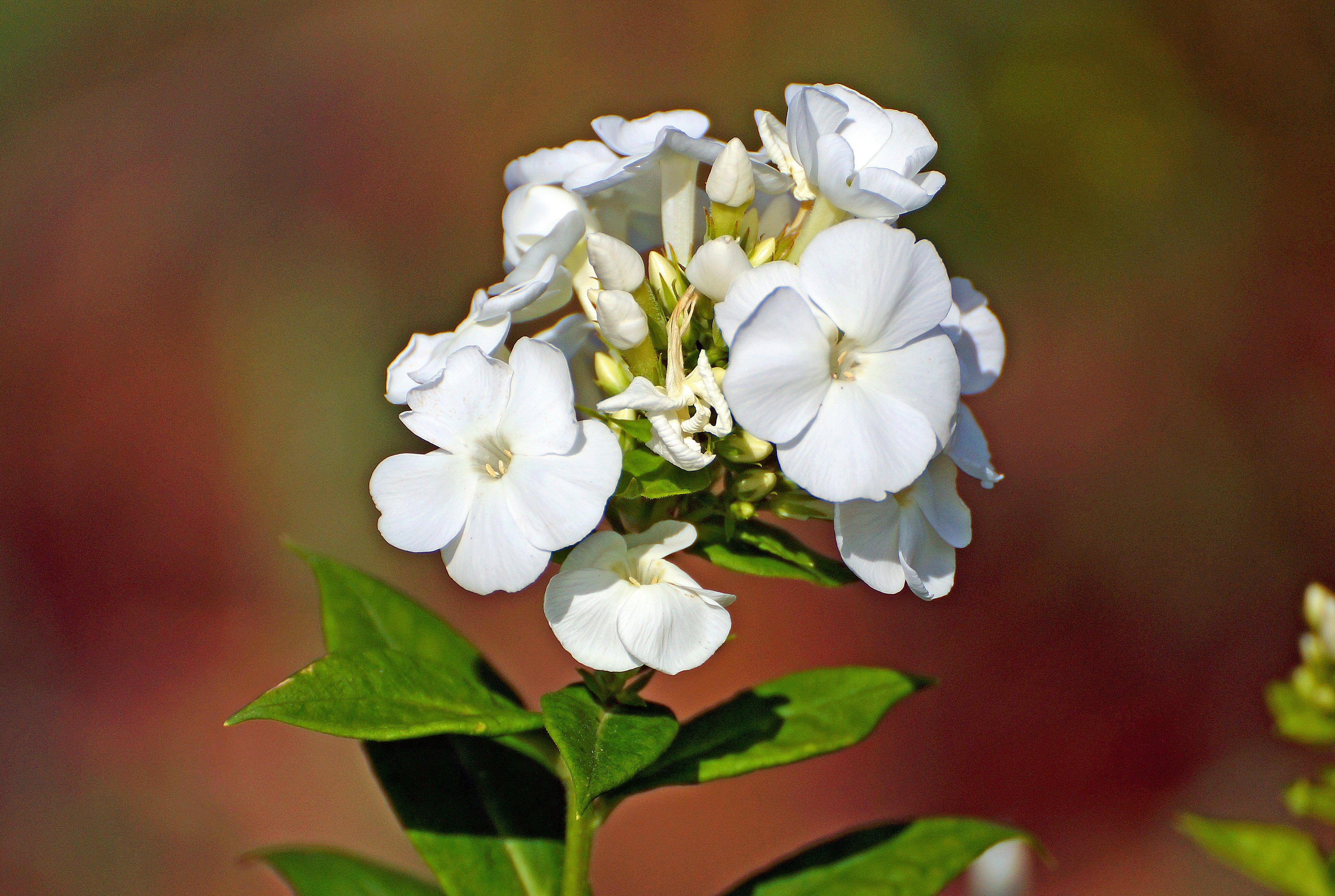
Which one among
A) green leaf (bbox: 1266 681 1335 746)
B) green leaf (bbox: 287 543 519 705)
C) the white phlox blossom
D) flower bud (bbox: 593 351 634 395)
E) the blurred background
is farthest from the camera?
the blurred background

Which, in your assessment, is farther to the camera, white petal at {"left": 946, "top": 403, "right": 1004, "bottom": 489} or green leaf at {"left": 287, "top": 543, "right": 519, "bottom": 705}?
green leaf at {"left": 287, "top": 543, "right": 519, "bottom": 705}

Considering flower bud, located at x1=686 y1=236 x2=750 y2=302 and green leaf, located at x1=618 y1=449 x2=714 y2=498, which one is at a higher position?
flower bud, located at x1=686 y1=236 x2=750 y2=302

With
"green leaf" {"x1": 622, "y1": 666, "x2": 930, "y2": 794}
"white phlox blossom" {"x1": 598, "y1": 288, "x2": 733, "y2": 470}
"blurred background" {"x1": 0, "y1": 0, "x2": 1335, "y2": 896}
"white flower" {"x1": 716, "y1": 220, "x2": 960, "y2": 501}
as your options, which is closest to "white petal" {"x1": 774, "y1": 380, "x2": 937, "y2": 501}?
"white flower" {"x1": 716, "y1": 220, "x2": 960, "y2": 501}

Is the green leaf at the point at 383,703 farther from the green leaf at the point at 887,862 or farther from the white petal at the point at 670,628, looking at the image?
the green leaf at the point at 887,862

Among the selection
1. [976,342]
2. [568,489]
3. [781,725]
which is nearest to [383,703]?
[568,489]

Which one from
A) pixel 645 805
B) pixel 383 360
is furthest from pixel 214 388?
pixel 645 805

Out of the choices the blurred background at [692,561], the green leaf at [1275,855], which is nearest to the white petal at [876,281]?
the green leaf at [1275,855]

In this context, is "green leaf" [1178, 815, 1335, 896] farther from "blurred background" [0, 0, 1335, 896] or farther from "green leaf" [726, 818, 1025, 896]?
"blurred background" [0, 0, 1335, 896]
